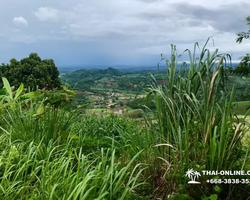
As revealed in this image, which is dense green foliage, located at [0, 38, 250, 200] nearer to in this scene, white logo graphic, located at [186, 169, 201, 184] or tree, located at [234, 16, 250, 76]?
Answer: white logo graphic, located at [186, 169, 201, 184]

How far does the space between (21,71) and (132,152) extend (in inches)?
406

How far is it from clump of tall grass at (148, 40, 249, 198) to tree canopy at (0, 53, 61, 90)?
9430 mm

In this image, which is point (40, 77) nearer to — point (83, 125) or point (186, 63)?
point (83, 125)

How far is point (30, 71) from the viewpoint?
37.3ft

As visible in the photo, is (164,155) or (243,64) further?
(243,64)

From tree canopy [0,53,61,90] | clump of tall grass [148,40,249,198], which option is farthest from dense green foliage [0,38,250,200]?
tree canopy [0,53,61,90]

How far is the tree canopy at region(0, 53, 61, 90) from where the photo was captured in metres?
11.0

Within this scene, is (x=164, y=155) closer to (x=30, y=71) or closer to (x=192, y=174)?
(x=192, y=174)

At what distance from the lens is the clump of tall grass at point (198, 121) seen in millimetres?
1611

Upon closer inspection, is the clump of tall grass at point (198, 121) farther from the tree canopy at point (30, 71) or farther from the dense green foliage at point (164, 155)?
the tree canopy at point (30, 71)

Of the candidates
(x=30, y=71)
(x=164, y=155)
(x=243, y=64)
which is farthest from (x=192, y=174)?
(x=30, y=71)

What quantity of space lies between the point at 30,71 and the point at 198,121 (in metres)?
10.7

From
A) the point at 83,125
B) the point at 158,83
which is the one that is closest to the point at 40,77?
the point at 83,125

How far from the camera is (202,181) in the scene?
5.20 ft
